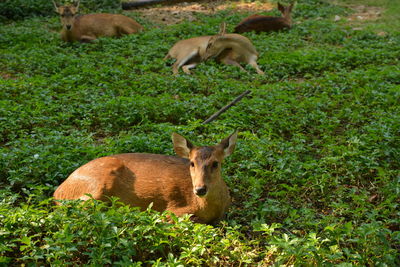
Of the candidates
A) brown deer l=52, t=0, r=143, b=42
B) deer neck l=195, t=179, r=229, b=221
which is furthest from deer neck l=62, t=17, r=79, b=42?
deer neck l=195, t=179, r=229, b=221

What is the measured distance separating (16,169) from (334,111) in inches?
191

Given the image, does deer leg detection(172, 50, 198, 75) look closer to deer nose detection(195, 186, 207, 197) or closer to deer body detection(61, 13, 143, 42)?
deer body detection(61, 13, 143, 42)

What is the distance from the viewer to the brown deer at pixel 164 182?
175 inches

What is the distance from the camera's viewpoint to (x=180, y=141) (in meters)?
4.82

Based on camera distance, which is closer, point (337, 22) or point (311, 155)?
point (311, 155)

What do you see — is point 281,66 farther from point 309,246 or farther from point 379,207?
point 309,246

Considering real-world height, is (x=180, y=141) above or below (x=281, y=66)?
above

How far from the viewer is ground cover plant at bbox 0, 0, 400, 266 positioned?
3684mm

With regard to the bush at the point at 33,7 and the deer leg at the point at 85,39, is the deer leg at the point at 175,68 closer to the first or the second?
the deer leg at the point at 85,39

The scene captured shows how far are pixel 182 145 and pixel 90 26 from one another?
317 inches

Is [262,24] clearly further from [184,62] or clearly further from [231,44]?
[184,62]

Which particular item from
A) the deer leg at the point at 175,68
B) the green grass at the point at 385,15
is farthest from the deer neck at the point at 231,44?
the green grass at the point at 385,15

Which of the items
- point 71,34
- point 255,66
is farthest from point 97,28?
point 255,66

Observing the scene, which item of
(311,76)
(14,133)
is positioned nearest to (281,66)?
(311,76)
